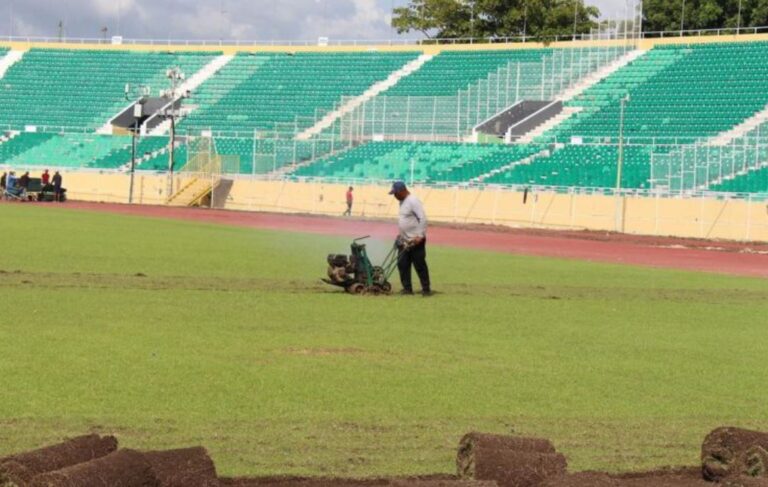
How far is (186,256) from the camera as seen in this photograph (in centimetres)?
3086

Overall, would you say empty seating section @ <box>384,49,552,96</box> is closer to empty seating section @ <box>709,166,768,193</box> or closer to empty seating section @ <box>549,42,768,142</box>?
empty seating section @ <box>549,42,768,142</box>

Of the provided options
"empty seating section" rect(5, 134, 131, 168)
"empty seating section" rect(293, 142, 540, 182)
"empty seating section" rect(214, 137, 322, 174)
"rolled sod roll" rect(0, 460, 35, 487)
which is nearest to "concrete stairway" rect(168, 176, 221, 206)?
"empty seating section" rect(214, 137, 322, 174)

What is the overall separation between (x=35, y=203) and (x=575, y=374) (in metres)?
50.8

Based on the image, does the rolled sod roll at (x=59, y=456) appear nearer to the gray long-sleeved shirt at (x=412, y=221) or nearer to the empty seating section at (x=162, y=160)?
the gray long-sleeved shirt at (x=412, y=221)

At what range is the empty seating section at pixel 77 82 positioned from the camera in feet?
279

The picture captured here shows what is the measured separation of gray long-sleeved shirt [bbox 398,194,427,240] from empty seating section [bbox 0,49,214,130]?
62914mm

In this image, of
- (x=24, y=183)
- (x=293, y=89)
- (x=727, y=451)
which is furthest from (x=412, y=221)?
(x=293, y=89)

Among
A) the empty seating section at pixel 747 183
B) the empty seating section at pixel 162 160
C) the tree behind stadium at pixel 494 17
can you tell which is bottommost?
the empty seating section at pixel 747 183

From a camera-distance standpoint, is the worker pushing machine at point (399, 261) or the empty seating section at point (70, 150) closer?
the worker pushing machine at point (399, 261)

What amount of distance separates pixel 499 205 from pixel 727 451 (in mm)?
49336

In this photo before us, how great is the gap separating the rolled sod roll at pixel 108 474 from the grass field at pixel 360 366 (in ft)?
5.47

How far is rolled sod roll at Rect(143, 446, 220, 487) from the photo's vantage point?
Answer: 761cm

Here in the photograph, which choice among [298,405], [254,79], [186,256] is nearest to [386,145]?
[254,79]

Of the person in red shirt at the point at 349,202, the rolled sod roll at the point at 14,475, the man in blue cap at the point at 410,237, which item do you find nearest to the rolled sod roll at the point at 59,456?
the rolled sod roll at the point at 14,475
